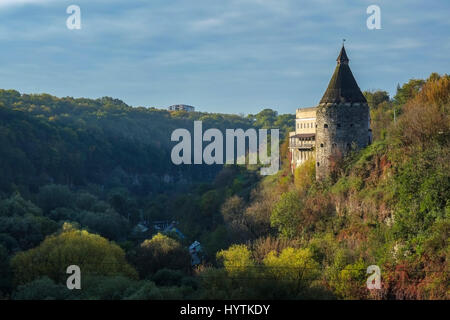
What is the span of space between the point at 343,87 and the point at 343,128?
112 inches

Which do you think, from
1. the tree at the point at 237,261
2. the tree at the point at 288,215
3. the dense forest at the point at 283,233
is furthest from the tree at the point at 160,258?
the tree at the point at 288,215

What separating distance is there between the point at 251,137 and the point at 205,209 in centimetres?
5123

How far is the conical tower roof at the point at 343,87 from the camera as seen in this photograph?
41406 millimetres

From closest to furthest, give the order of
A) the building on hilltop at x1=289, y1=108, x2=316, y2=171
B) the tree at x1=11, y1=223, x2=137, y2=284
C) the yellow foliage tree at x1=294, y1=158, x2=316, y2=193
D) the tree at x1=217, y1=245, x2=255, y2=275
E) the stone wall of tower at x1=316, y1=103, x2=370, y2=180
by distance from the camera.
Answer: the tree at x1=217, y1=245, x2=255, y2=275, the tree at x1=11, y1=223, x2=137, y2=284, the stone wall of tower at x1=316, y1=103, x2=370, y2=180, the yellow foliage tree at x1=294, y1=158, x2=316, y2=193, the building on hilltop at x1=289, y1=108, x2=316, y2=171

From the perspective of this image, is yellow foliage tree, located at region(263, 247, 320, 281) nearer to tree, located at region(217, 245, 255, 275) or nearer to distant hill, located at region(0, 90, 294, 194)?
tree, located at region(217, 245, 255, 275)

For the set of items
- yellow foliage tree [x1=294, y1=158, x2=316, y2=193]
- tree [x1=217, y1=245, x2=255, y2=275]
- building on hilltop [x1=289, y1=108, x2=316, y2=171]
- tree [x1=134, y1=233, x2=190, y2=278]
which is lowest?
tree [x1=134, y1=233, x2=190, y2=278]

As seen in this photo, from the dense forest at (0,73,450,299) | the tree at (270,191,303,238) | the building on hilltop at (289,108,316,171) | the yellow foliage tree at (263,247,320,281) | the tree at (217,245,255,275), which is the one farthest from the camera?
the building on hilltop at (289,108,316,171)

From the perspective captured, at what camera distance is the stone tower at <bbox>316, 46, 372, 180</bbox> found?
135 feet

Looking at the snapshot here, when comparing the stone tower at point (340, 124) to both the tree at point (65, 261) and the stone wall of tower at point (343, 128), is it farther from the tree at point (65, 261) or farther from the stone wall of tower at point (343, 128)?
the tree at point (65, 261)

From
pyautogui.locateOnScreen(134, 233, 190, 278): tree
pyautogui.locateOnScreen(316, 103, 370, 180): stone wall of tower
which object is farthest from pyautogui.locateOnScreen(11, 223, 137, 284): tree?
pyautogui.locateOnScreen(316, 103, 370, 180): stone wall of tower

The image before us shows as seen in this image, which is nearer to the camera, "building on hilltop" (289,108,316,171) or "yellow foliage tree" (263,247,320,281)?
"yellow foliage tree" (263,247,320,281)

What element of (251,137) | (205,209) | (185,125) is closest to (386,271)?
(205,209)

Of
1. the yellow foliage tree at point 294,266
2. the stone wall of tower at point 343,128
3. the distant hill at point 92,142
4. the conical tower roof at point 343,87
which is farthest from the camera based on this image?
the distant hill at point 92,142

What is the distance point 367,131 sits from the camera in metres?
41.2
